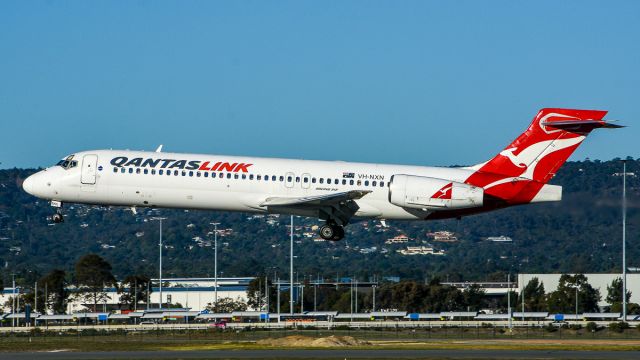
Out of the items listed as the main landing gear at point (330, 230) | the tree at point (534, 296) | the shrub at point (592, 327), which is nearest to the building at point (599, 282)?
the tree at point (534, 296)

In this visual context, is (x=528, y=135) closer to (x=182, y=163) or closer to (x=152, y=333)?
(x=182, y=163)

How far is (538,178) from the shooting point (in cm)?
5853

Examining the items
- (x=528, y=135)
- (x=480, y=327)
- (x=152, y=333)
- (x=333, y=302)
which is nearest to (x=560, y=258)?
(x=333, y=302)

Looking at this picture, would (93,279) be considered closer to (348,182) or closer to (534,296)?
(534,296)

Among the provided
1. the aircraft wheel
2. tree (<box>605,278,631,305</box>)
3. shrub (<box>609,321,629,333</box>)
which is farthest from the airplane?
tree (<box>605,278,631,305</box>)

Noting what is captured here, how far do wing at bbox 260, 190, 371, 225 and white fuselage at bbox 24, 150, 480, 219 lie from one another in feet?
1.45

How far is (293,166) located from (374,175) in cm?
398

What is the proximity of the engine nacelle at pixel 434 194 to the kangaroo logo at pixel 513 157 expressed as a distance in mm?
2533

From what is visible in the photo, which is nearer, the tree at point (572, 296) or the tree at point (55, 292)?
the tree at point (572, 296)

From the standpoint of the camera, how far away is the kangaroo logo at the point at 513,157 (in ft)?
192

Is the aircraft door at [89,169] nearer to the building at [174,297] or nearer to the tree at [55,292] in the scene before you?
the tree at [55,292]

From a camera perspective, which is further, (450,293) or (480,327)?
(450,293)

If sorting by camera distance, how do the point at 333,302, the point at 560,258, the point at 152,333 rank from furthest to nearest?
the point at 560,258 < the point at 333,302 < the point at 152,333

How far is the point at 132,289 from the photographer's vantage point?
128500 millimetres
